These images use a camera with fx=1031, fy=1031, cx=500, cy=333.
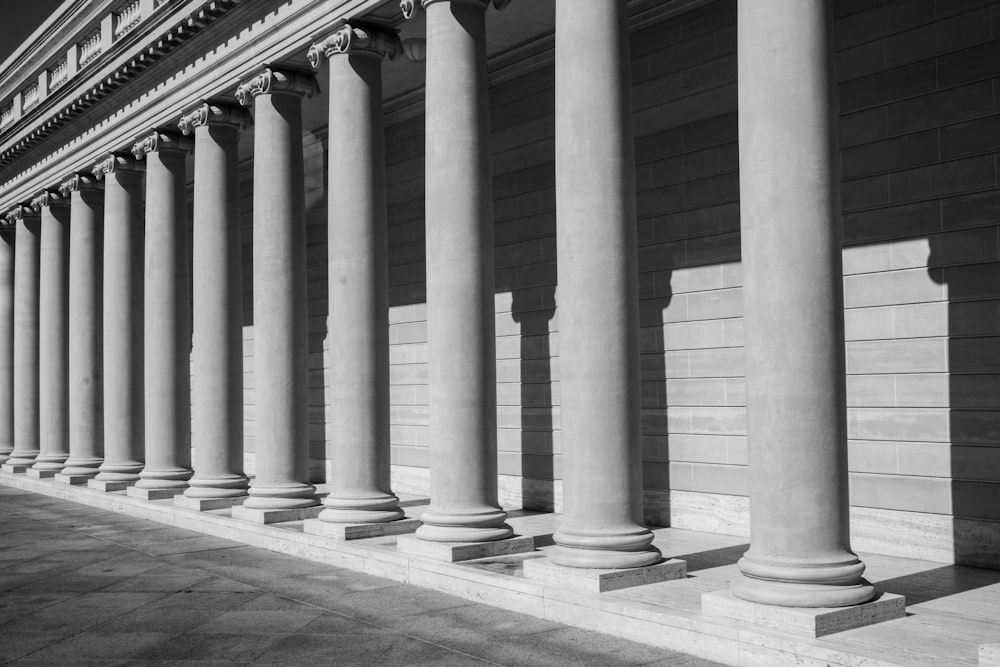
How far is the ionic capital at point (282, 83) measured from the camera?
169 feet

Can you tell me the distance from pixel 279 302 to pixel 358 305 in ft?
26.3

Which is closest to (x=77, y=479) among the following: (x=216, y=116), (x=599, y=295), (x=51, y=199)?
(x=51, y=199)

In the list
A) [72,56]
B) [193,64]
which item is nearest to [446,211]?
[193,64]

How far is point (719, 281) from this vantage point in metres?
48.0

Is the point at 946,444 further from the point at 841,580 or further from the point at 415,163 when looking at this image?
the point at 415,163

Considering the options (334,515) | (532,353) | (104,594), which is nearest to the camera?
(104,594)

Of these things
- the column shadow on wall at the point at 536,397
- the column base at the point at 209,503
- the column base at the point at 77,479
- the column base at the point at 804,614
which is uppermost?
the column shadow on wall at the point at 536,397

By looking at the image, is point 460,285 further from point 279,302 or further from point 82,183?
point 82,183

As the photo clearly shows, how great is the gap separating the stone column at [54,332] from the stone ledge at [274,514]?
3626 cm

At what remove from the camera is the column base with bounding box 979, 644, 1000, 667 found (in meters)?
22.2

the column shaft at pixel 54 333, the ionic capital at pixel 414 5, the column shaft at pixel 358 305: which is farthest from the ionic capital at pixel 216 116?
the column shaft at pixel 54 333

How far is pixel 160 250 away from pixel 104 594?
29157 millimetres

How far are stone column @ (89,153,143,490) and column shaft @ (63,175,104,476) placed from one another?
19.8 ft

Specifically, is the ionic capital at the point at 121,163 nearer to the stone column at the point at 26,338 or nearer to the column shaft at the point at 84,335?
the column shaft at the point at 84,335
